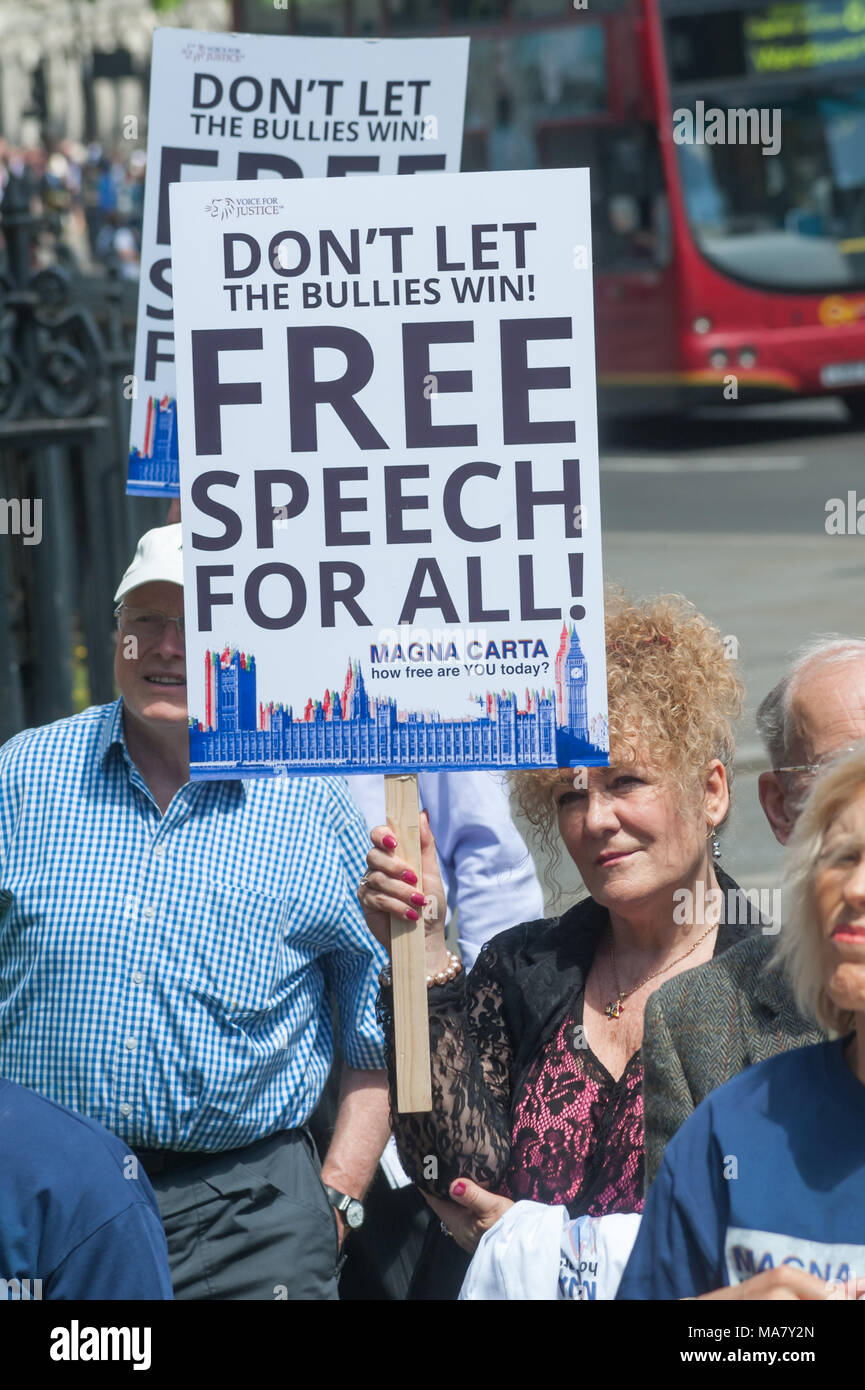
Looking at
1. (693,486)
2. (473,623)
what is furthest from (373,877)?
(693,486)

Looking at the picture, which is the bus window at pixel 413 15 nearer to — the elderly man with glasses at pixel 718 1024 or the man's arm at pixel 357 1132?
the man's arm at pixel 357 1132

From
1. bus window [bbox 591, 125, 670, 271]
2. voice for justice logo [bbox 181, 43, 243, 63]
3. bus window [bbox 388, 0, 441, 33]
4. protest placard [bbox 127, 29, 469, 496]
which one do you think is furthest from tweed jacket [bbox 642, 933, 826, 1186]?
bus window [bbox 388, 0, 441, 33]

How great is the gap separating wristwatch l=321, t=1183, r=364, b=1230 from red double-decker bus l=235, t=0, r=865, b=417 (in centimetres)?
1380

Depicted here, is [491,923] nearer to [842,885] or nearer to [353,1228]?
[353,1228]

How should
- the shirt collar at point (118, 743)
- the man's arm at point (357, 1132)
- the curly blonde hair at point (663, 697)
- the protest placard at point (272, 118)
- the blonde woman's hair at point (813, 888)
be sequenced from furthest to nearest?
the protest placard at point (272, 118) → the man's arm at point (357, 1132) → the shirt collar at point (118, 743) → the curly blonde hair at point (663, 697) → the blonde woman's hair at point (813, 888)

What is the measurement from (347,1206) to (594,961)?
70 cm

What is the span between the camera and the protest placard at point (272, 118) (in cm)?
426

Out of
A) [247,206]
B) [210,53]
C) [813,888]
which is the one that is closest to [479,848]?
[247,206]

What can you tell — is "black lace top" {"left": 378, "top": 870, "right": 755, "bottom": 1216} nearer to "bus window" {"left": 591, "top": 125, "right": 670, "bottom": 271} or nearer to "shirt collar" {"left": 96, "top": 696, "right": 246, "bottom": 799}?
"shirt collar" {"left": 96, "top": 696, "right": 246, "bottom": 799}

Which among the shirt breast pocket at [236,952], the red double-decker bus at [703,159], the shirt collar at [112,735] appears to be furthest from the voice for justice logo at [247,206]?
the red double-decker bus at [703,159]

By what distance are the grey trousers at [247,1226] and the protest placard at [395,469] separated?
0.77 m

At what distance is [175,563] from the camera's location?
11.0 feet

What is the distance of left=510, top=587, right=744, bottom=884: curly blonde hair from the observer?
2.92 metres

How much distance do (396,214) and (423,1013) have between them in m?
1.14
